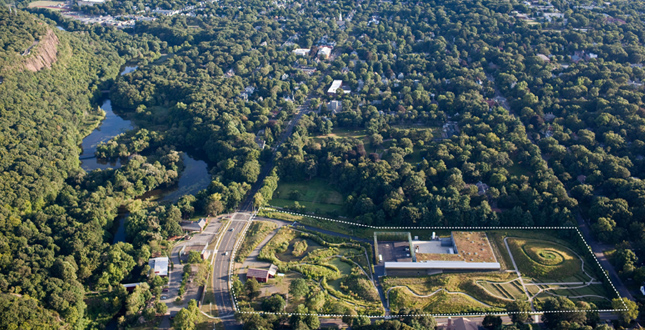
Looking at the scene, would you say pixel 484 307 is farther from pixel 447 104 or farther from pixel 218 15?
pixel 218 15

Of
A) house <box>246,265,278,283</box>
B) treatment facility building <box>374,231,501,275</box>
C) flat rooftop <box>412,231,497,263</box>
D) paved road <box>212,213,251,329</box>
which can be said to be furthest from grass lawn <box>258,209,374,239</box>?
house <box>246,265,278,283</box>

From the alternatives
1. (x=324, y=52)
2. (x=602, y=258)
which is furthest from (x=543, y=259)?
(x=324, y=52)

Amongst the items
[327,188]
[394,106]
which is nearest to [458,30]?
[394,106]

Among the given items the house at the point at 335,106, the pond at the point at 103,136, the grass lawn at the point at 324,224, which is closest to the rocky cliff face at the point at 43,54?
the pond at the point at 103,136

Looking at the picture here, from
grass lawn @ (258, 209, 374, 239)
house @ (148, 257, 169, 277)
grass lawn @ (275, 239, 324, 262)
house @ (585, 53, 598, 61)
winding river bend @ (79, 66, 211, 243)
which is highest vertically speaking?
house @ (585, 53, 598, 61)

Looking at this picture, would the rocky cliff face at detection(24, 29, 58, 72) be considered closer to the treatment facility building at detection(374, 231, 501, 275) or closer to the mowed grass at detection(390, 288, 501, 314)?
the treatment facility building at detection(374, 231, 501, 275)

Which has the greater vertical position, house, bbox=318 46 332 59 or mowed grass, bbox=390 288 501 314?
house, bbox=318 46 332 59

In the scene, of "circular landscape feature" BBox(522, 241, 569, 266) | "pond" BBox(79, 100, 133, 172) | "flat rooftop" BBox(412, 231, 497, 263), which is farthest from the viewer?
"pond" BBox(79, 100, 133, 172)
